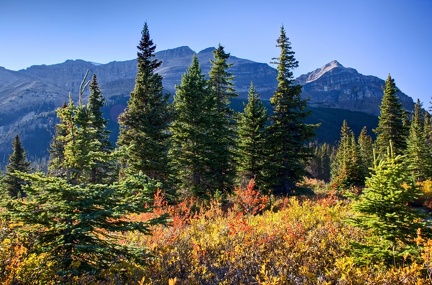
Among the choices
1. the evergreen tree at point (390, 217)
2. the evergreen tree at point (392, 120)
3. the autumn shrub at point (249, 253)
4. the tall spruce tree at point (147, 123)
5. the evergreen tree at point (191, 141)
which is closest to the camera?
the autumn shrub at point (249, 253)

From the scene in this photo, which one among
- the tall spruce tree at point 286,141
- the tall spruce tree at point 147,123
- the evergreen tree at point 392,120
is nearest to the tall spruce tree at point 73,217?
the tall spruce tree at point 147,123

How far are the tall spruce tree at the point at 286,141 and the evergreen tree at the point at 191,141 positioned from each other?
466cm

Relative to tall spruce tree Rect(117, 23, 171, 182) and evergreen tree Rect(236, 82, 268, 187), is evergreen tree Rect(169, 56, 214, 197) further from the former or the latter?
evergreen tree Rect(236, 82, 268, 187)

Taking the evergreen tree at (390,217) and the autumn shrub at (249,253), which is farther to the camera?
the evergreen tree at (390,217)

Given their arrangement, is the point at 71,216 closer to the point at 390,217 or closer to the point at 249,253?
the point at 249,253

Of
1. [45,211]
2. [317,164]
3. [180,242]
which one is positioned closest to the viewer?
[45,211]

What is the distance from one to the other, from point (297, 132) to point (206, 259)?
54.3 ft

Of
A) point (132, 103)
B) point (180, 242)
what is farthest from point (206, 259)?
point (132, 103)

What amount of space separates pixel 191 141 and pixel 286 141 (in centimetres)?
675

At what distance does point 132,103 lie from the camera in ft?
67.1

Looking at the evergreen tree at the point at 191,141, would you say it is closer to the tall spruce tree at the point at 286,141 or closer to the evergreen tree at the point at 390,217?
the tall spruce tree at the point at 286,141

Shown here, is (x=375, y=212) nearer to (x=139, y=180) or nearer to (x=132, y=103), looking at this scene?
(x=139, y=180)

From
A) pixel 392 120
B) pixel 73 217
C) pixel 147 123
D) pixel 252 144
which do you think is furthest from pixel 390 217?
pixel 392 120

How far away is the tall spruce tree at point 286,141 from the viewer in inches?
855
